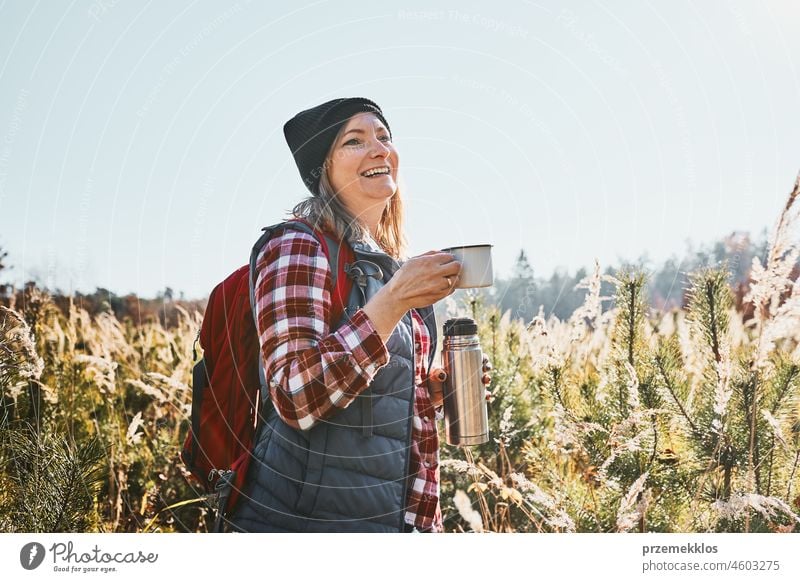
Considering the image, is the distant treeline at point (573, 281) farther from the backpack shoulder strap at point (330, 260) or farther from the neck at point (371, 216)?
the backpack shoulder strap at point (330, 260)

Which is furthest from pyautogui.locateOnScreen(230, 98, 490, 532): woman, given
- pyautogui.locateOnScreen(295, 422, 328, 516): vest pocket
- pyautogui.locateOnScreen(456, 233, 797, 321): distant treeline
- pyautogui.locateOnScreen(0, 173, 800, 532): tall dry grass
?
pyautogui.locateOnScreen(456, 233, 797, 321): distant treeline

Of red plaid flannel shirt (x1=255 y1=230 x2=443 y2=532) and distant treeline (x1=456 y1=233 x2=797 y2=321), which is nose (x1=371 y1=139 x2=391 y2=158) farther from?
distant treeline (x1=456 y1=233 x2=797 y2=321)

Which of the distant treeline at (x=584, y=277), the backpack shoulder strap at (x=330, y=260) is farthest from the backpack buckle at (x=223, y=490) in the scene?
the distant treeline at (x=584, y=277)

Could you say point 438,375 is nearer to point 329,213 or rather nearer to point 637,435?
point 329,213

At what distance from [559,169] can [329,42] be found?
3.08 feet

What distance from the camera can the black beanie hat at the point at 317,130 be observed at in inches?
72.2

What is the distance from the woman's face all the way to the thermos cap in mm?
388

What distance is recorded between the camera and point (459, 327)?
191 cm

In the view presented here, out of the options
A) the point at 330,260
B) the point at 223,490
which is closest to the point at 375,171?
the point at 330,260

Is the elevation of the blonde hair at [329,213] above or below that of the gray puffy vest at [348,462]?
above

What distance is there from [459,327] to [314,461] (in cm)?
57

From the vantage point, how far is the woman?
1501 millimetres

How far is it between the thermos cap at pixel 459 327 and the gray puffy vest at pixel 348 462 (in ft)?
0.83

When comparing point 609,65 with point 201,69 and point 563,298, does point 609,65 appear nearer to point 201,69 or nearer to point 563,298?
point 563,298
